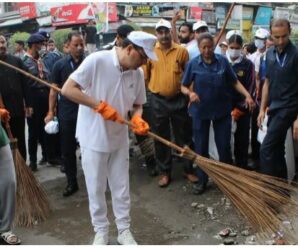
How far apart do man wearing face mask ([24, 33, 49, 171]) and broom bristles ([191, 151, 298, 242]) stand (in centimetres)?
327

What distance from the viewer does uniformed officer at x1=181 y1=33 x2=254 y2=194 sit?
436 cm

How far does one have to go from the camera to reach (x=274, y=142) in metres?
4.05

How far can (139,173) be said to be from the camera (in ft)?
17.8

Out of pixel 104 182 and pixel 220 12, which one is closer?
pixel 104 182

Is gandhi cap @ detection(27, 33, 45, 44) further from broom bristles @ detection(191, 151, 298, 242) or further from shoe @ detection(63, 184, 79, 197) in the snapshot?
broom bristles @ detection(191, 151, 298, 242)

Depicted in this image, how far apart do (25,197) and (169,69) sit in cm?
201

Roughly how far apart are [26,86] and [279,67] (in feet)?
9.97

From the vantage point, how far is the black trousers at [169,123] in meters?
4.84

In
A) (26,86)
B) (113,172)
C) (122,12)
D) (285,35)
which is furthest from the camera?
(122,12)

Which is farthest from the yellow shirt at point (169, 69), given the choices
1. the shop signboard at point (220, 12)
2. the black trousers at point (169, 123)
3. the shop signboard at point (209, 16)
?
the shop signboard at point (209, 16)

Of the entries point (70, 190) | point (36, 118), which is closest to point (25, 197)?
point (70, 190)

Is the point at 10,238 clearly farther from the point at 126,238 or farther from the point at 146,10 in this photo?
the point at 146,10

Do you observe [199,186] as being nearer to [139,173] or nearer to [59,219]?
[139,173]

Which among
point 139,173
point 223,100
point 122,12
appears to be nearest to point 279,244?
point 223,100
